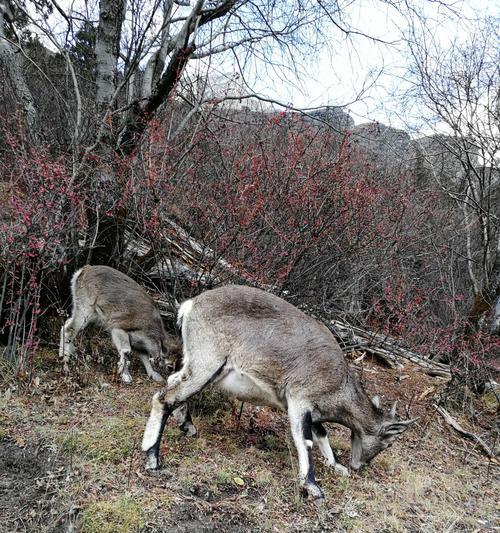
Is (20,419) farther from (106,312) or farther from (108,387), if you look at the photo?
(106,312)

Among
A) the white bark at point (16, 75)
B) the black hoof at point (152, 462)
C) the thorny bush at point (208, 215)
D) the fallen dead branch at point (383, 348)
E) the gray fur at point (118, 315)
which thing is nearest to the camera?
the black hoof at point (152, 462)

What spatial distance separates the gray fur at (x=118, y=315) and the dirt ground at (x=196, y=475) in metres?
0.53

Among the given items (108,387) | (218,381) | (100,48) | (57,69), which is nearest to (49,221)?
(108,387)

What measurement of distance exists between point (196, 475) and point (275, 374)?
109 centimetres

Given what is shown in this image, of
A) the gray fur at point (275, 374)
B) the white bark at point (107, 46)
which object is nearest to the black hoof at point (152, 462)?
the gray fur at point (275, 374)

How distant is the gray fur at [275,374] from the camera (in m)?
4.69

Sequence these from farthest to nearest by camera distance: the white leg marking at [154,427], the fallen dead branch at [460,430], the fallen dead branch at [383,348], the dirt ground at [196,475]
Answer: the fallen dead branch at [383,348], the fallen dead branch at [460,430], the white leg marking at [154,427], the dirt ground at [196,475]

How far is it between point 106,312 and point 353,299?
4741 mm

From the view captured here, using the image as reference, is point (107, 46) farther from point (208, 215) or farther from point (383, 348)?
point (383, 348)

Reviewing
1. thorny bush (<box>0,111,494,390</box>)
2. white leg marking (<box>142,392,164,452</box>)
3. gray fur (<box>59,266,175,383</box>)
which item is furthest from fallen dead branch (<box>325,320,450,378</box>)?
white leg marking (<box>142,392,164,452</box>)

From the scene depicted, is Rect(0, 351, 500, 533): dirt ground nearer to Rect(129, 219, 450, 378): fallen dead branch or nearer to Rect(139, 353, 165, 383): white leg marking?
Rect(139, 353, 165, 383): white leg marking

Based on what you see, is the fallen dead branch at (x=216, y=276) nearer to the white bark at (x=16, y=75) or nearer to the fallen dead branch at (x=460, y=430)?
the fallen dead branch at (x=460, y=430)

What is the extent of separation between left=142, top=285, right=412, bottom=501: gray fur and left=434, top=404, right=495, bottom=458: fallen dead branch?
2355 millimetres

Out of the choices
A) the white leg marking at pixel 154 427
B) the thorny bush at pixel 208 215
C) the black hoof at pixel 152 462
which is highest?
the thorny bush at pixel 208 215
